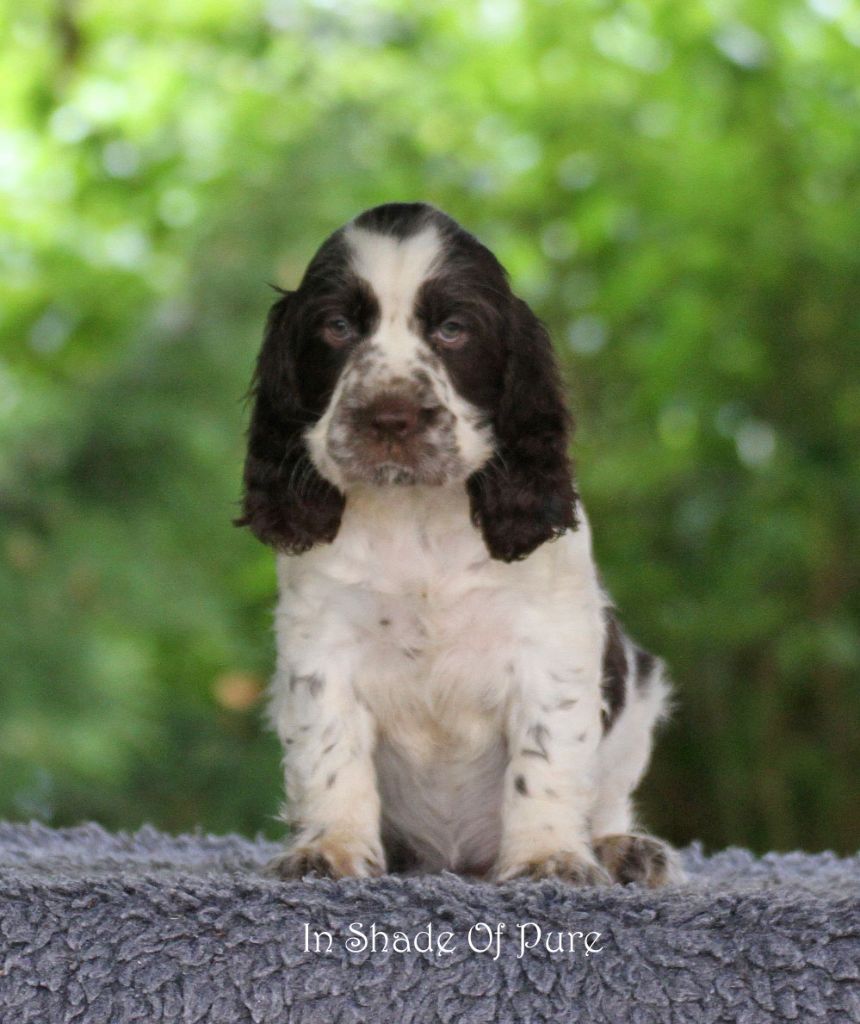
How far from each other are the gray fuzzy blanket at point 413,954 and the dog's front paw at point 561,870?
1.22 ft

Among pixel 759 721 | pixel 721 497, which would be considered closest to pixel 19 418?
pixel 721 497

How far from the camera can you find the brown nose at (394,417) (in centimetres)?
295

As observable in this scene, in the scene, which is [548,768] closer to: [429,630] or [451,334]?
[429,630]

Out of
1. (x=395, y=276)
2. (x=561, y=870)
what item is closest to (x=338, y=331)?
(x=395, y=276)

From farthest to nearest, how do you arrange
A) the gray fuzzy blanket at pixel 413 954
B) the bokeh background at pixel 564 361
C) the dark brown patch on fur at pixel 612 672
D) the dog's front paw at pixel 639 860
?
the bokeh background at pixel 564 361 < the dark brown patch on fur at pixel 612 672 < the dog's front paw at pixel 639 860 < the gray fuzzy blanket at pixel 413 954

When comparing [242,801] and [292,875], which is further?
[242,801]

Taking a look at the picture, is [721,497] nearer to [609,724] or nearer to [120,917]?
[609,724]

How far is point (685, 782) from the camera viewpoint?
25.2 feet

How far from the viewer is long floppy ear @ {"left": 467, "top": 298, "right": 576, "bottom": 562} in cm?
314

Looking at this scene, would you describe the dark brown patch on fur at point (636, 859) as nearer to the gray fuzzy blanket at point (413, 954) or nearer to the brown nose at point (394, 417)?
the gray fuzzy blanket at point (413, 954)

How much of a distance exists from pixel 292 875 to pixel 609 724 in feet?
2.81

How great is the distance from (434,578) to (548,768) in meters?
0.45

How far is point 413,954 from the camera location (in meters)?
2.50

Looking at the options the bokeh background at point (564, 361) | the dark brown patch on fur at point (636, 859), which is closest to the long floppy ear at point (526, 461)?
the dark brown patch on fur at point (636, 859)
